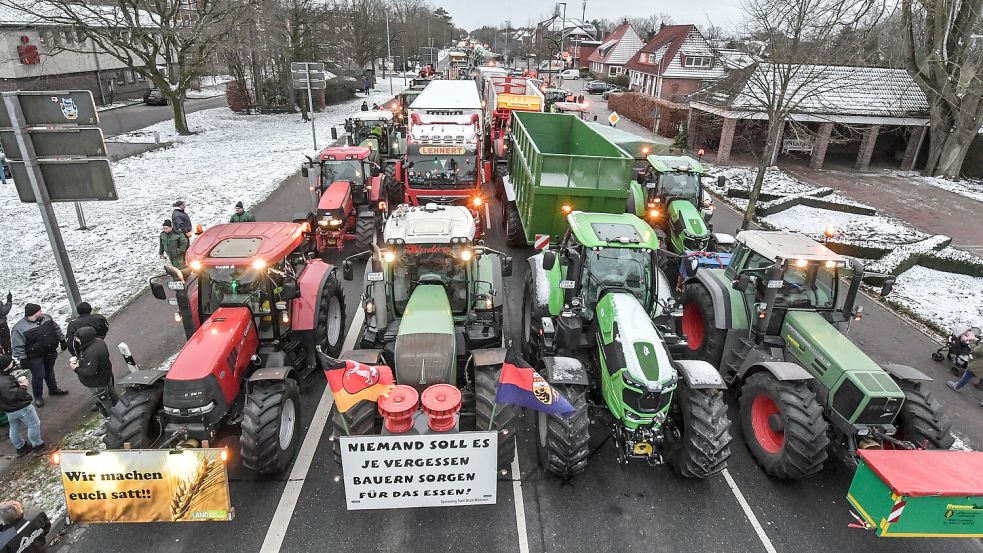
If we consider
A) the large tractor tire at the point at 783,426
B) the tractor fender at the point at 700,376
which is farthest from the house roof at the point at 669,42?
the tractor fender at the point at 700,376

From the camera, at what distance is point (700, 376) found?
588 centimetres

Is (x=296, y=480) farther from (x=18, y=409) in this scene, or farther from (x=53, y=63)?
(x=53, y=63)

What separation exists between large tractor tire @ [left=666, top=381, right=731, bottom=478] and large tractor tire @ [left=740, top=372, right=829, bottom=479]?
0.74 m

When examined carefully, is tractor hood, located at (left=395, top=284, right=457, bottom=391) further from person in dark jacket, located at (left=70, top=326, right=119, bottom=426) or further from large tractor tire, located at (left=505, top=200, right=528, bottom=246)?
large tractor tire, located at (left=505, top=200, right=528, bottom=246)

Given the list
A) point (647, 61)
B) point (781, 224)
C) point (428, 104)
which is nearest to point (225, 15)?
point (428, 104)

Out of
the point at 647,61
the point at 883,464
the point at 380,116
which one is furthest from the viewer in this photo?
the point at 647,61

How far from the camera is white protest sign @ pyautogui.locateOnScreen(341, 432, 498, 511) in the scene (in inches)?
192

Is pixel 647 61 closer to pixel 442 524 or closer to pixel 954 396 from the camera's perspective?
pixel 954 396

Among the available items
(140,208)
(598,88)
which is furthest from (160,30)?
(598,88)

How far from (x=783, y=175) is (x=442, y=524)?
830 inches

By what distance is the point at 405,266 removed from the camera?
704 centimetres

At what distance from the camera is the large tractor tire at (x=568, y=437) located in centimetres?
563

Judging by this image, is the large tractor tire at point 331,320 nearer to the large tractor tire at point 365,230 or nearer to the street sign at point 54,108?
the large tractor tire at point 365,230

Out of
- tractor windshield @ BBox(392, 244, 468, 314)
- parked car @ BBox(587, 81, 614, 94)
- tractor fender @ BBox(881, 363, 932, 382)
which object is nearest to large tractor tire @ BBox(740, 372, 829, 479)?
tractor fender @ BBox(881, 363, 932, 382)
